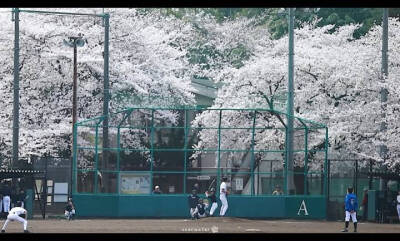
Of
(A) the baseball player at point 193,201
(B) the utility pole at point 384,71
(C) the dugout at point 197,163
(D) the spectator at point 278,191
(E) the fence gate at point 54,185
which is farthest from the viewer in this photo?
(E) the fence gate at point 54,185

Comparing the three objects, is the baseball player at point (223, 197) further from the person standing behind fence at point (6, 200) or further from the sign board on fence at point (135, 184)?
the person standing behind fence at point (6, 200)

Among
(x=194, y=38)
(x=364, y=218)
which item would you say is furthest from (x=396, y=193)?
(x=194, y=38)

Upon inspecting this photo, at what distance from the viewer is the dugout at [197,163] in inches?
1961

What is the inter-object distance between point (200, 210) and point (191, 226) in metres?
6.79

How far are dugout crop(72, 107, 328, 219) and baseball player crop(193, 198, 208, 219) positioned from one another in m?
0.91

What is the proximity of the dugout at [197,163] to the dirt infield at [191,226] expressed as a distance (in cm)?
184

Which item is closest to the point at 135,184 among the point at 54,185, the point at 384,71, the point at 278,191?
the point at 54,185

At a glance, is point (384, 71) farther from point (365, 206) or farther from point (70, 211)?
point (70, 211)

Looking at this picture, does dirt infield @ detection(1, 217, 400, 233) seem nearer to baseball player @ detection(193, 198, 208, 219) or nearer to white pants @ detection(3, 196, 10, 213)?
baseball player @ detection(193, 198, 208, 219)

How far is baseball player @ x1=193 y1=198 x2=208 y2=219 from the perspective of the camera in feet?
158

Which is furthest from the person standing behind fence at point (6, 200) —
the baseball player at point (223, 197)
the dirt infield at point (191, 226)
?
the baseball player at point (223, 197)

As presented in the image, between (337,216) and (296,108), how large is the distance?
8.47 meters

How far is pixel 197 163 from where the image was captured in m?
64.2

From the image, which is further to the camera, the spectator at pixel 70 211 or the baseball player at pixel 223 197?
the spectator at pixel 70 211
